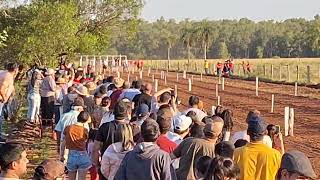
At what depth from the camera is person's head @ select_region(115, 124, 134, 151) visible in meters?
8.62

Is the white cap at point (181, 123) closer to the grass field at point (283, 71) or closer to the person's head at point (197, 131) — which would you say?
the person's head at point (197, 131)

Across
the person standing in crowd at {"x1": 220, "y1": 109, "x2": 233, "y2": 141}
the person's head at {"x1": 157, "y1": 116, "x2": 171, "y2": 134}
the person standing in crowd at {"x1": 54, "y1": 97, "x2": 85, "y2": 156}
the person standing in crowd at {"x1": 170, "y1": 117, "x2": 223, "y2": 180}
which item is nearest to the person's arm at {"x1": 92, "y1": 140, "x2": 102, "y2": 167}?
the person's head at {"x1": 157, "y1": 116, "x2": 171, "y2": 134}

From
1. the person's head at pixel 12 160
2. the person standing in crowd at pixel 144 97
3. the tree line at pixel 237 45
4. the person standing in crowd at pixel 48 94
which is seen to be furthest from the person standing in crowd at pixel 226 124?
the tree line at pixel 237 45

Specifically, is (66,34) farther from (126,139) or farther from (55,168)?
(55,168)

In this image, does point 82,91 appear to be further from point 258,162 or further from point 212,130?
point 258,162

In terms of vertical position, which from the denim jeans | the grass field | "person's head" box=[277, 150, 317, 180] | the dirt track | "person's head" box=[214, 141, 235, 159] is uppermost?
"person's head" box=[277, 150, 317, 180]

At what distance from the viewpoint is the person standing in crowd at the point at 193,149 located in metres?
7.64

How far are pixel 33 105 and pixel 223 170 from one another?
13.1 meters

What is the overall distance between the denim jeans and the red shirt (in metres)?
10.6

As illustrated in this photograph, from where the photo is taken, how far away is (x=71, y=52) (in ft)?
122

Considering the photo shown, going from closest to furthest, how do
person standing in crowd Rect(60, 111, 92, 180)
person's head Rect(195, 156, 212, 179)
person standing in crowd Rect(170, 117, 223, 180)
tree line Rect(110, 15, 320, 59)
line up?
person's head Rect(195, 156, 212, 179), person standing in crowd Rect(170, 117, 223, 180), person standing in crowd Rect(60, 111, 92, 180), tree line Rect(110, 15, 320, 59)

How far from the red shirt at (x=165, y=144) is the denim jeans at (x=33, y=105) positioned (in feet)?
34.7

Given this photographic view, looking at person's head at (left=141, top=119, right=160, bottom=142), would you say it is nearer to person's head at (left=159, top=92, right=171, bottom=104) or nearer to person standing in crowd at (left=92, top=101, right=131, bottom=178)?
person standing in crowd at (left=92, top=101, right=131, bottom=178)

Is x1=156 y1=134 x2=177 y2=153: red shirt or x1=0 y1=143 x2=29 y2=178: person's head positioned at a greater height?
x1=0 y1=143 x2=29 y2=178: person's head
